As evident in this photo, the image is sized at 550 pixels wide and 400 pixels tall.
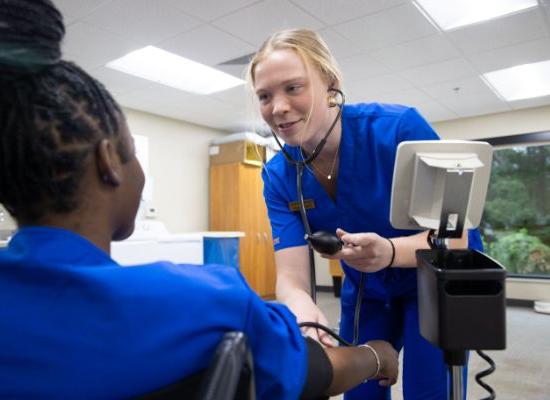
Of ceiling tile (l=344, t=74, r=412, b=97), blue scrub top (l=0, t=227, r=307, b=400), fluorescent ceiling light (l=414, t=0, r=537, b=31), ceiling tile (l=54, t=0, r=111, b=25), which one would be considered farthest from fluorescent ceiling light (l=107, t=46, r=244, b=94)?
blue scrub top (l=0, t=227, r=307, b=400)

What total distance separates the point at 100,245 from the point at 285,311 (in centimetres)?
26

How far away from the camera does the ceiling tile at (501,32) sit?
283cm

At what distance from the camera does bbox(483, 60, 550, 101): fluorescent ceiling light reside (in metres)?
3.82

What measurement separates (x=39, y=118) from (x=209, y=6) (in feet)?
7.65

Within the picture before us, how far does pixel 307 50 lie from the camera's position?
3.50 ft

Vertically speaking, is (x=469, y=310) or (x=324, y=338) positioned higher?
(x=469, y=310)

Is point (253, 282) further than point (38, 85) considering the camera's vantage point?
Yes

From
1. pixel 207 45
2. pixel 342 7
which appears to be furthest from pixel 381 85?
pixel 207 45

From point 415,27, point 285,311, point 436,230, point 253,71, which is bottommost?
point 285,311

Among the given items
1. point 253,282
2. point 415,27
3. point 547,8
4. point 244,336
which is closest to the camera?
point 244,336

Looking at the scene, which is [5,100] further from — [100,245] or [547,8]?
[547,8]

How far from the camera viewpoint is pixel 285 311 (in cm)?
61

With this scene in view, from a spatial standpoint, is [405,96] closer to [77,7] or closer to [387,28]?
[387,28]

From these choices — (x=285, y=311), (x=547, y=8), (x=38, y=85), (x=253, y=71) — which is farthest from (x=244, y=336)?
(x=547, y=8)
